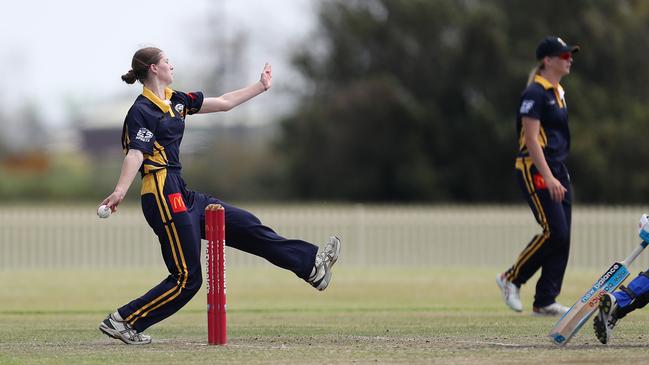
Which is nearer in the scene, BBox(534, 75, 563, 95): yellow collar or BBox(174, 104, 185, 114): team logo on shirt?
BBox(174, 104, 185, 114): team logo on shirt

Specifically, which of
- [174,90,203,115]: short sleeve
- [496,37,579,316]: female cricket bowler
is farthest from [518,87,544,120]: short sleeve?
[174,90,203,115]: short sleeve

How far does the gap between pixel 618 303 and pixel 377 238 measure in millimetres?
15815

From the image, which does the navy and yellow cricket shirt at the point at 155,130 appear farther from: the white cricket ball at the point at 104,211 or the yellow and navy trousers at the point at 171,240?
the white cricket ball at the point at 104,211

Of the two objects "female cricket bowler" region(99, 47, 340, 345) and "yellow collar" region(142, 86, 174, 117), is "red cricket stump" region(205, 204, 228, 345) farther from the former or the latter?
"yellow collar" region(142, 86, 174, 117)

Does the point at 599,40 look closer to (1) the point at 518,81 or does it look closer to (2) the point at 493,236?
(1) the point at 518,81

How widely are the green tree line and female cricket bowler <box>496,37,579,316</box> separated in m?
24.4

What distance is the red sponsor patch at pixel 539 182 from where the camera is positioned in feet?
34.3

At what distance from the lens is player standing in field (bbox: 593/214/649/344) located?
789 centimetres

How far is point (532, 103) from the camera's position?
10438mm

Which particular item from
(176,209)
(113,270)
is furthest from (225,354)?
(113,270)

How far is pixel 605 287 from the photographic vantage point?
804 cm

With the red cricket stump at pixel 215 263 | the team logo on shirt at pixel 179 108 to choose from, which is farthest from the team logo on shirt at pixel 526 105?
the red cricket stump at pixel 215 263

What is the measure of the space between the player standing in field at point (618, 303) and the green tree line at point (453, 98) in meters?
27.0

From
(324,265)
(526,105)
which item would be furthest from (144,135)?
(526,105)
